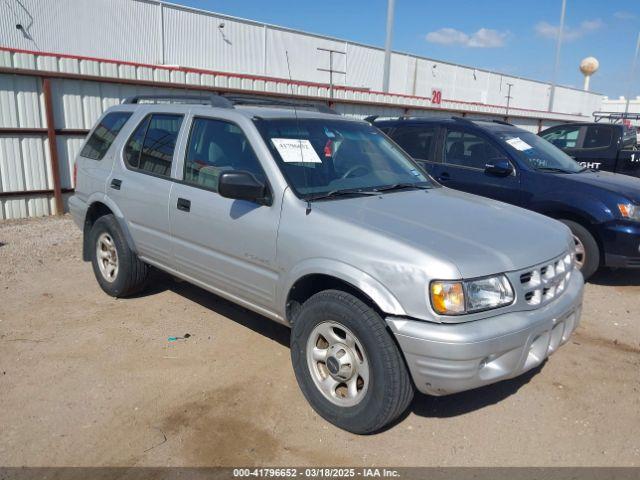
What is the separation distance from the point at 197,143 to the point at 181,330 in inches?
62.2

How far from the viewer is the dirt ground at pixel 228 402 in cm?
289

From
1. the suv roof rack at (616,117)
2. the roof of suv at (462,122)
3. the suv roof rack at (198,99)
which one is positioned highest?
the suv roof rack at (616,117)

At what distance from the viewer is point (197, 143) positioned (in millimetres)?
4043

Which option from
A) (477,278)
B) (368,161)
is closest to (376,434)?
(477,278)

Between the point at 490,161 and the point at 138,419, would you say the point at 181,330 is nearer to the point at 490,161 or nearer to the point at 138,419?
the point at 138,419

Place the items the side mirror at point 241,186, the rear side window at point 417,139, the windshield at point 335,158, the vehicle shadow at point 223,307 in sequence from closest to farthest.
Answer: the side mirror at point 241,186
the windshield at point 335,158
the vehicle shadow at point 223,307
the rear side window at point 417,139

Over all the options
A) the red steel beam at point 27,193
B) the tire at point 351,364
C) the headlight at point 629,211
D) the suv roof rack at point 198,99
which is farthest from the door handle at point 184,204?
the red steel beam at point 27,193

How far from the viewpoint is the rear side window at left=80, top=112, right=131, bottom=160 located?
4949mm

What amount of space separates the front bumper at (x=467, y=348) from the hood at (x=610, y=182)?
3.55m

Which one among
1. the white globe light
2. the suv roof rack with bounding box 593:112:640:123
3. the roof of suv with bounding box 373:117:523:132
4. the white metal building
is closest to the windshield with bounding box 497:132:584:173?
the roof of suv with bounding box 373:117:523:132

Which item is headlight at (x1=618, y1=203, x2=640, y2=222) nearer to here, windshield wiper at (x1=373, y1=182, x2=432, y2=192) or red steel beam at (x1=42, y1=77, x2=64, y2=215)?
windshield wiper at (x1=373, y1=182, x2=432, y2=192)

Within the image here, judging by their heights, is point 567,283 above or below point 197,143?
below

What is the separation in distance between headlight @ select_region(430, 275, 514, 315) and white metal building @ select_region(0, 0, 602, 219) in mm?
7843

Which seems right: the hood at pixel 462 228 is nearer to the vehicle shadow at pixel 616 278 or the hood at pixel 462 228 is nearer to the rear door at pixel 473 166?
the rear door at pixel 473 166
